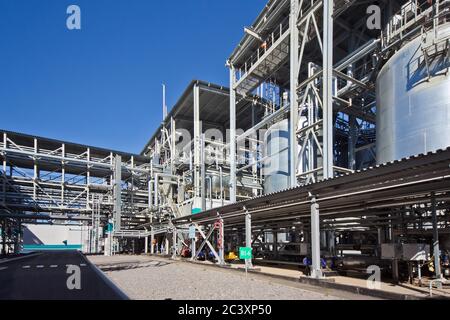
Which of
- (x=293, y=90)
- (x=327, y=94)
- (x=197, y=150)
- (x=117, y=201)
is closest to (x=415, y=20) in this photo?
(x=327, y=94)

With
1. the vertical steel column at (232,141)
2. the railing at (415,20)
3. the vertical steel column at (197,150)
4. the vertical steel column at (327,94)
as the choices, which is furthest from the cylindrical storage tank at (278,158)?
the railing at (415,20)

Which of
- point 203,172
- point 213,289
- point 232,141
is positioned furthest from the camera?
point 203,172

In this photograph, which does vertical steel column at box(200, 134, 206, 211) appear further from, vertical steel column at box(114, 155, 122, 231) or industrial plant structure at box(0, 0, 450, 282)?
vertical steel column at box(114, 155, 122, 231)

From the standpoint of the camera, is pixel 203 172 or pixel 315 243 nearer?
pixel 315 243

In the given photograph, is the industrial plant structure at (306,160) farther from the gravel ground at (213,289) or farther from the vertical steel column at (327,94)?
the gravel ground at (213,289)

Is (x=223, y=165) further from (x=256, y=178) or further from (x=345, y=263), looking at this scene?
(x=345, y=263)

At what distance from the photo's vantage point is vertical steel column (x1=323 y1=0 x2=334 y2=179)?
1827 centimetres

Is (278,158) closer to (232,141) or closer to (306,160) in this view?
(306,160)

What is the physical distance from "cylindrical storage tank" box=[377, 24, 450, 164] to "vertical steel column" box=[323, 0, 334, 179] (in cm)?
278

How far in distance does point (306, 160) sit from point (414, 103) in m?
9.60

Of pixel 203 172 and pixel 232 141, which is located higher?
pixel 232 141

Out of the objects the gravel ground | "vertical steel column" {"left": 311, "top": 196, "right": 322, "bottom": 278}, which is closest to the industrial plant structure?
"vertical steel column" {"left": 311, "top": 196, "right": 322, "bottom": 278}

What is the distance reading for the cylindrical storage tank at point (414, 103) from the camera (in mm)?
12766

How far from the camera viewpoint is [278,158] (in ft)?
85.0
